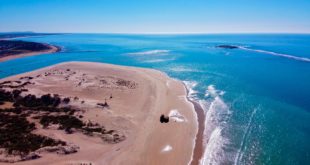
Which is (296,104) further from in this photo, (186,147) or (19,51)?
(19,51)

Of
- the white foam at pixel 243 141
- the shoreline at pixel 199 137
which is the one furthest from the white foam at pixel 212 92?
the white foam at pixel 243 141

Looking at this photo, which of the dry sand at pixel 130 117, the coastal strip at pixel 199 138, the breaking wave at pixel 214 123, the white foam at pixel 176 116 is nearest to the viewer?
the dry sand at pixel 130 117

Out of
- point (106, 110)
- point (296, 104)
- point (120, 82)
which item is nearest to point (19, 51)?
point (120, 82)

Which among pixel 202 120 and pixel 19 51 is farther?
pixel 19 51

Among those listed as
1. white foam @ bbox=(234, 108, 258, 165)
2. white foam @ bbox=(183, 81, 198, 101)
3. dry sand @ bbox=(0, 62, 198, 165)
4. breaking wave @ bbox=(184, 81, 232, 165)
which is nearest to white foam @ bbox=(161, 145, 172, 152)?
dry sand @ bbox=(0, 62, 198, 165)

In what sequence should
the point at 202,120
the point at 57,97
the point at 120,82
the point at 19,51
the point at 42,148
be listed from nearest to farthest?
the point at 42,148
the point at 202,120
the point at 57,97
the point at 120,82
the point at 19,51

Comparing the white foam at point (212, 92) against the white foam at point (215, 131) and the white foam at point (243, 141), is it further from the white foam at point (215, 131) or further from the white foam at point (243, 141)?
the white foam at point (243, 141)

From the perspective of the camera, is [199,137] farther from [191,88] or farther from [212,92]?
[191,88]

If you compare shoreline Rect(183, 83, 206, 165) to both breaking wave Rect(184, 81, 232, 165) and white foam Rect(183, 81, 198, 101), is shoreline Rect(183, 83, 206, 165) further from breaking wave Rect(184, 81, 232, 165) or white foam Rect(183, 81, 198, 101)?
white foam Rect(183, 81, 198, 101)
